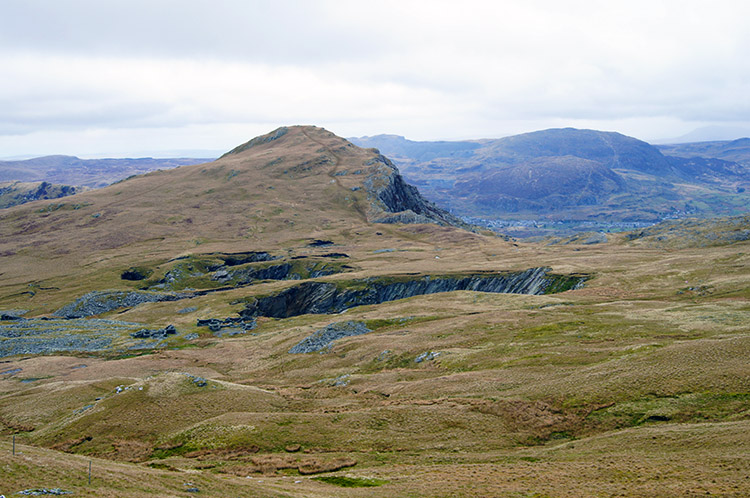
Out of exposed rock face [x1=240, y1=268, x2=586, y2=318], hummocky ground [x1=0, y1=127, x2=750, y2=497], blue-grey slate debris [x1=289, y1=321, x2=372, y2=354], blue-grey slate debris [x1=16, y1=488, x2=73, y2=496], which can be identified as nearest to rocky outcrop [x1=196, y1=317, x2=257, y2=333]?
hummocky ground [x1=0, y1=127, x2=750, y2=497]

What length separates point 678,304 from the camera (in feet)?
305

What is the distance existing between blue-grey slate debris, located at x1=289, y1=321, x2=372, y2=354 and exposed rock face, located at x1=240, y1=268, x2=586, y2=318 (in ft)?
149

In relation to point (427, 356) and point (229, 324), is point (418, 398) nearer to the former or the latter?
point (427, 356)

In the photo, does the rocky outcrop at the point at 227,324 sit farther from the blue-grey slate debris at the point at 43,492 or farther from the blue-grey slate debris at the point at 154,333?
the blue-grey slate debris at the point at 43,492

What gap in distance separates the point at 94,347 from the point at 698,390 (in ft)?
399

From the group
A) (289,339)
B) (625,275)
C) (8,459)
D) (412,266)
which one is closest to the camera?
(8,459)

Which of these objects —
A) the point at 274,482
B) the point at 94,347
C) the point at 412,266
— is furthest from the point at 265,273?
the point at 274,482

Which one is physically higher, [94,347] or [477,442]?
[477,442]

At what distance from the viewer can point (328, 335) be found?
101625 mm

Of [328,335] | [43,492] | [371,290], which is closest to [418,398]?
[43,492]

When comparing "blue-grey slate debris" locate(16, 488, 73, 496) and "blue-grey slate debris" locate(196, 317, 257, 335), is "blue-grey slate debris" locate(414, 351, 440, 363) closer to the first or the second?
"blue-grey slate debris" locate(16, 488, 73, 496)

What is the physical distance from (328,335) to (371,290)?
54956mm

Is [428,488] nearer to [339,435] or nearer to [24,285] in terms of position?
[339,435]

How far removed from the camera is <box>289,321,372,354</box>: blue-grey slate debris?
318ft
